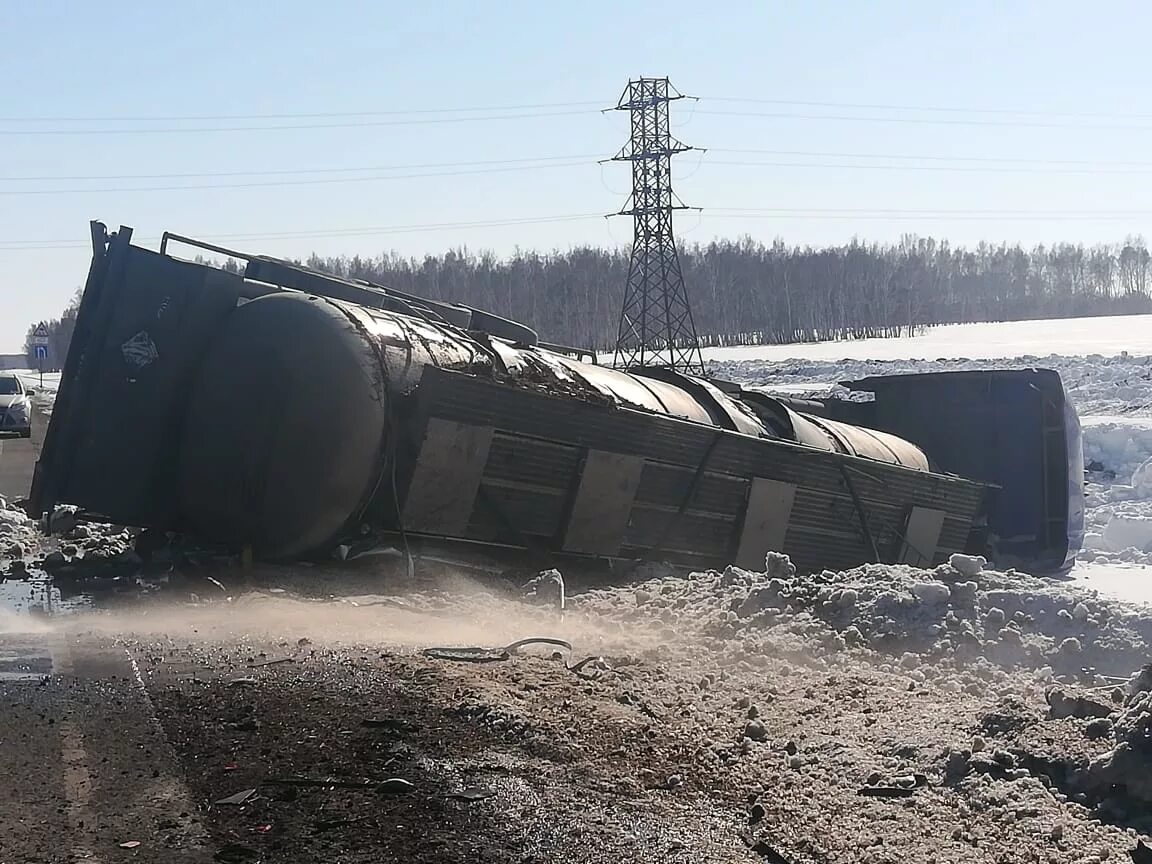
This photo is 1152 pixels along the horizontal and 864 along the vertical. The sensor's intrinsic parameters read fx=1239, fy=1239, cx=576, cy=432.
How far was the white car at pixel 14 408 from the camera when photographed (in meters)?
30.9

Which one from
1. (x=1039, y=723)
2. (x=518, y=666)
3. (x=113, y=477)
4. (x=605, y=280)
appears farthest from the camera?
(x=605, y=280)

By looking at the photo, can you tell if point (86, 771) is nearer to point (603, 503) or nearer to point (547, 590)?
point (547, 590)

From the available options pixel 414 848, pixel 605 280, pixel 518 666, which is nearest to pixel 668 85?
pixel 518 666

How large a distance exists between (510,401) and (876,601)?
10.8ft

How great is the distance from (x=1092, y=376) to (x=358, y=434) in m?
30.1

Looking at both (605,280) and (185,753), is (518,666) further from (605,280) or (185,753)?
(605,280)

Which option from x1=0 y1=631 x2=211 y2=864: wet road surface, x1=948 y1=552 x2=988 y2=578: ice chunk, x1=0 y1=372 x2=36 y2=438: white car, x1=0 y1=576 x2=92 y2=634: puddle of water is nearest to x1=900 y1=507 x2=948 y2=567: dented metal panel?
x1=948 y1=552 x2=988 y2=578: ice chunk

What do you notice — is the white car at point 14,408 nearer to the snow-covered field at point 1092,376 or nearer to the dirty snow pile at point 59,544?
the dirty snow pile at point 59,544

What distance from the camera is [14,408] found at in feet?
102

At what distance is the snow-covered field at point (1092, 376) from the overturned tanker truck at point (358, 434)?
4.91 meters

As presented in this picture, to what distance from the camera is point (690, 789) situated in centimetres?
485

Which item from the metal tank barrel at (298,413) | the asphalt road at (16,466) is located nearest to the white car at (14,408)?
the asphalt road at (16,466)

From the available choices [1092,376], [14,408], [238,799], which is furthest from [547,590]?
[1092,376]

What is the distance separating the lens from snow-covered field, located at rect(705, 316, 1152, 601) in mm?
16531
